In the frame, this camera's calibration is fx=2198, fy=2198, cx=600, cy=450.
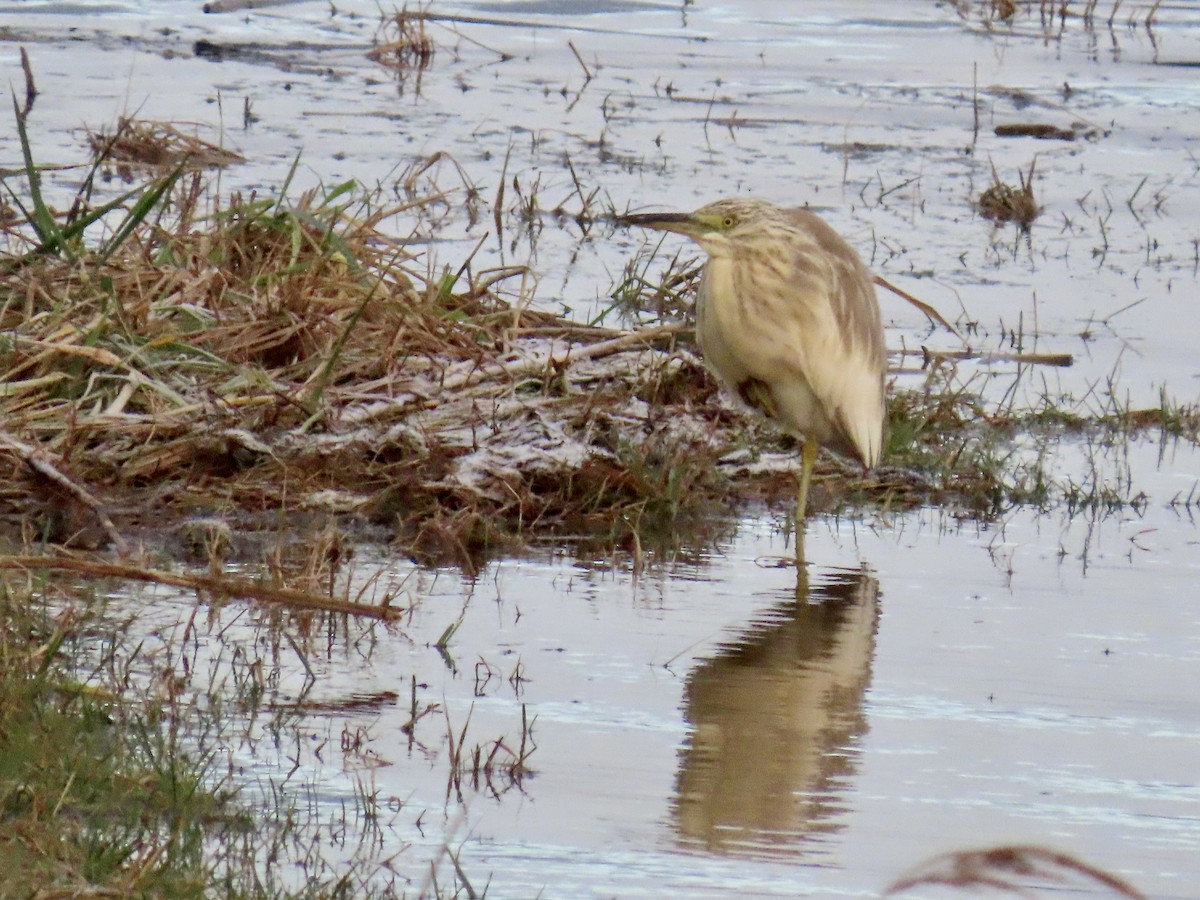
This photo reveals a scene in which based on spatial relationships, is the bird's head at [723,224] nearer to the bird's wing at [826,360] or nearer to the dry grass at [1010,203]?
the bird's wing at [826,360]

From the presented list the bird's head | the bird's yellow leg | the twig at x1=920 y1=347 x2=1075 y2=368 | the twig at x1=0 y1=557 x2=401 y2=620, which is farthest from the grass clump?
the twig at x1=920 y1=347 x2=1075 y2=368

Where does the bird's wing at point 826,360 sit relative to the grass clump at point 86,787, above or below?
above

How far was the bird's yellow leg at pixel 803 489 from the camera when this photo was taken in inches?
243

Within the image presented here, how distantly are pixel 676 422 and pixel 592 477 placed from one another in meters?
0.65

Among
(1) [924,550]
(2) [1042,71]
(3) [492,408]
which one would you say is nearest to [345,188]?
(3) [492,408]

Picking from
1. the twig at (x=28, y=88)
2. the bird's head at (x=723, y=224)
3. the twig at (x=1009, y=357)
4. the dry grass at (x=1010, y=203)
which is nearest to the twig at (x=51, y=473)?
the bird's head at (x=723, y=224)

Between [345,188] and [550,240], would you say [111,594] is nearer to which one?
[345,188]

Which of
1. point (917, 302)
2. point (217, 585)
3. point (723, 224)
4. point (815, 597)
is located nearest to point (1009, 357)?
point (917, 302)

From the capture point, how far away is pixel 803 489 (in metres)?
6.33

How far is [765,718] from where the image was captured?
465cm

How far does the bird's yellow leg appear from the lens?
20.2ft

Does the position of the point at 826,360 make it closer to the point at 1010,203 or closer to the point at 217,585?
the point at 217,585

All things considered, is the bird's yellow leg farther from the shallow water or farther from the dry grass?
the dry grass

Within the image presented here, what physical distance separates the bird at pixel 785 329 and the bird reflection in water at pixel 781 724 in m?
0.67
